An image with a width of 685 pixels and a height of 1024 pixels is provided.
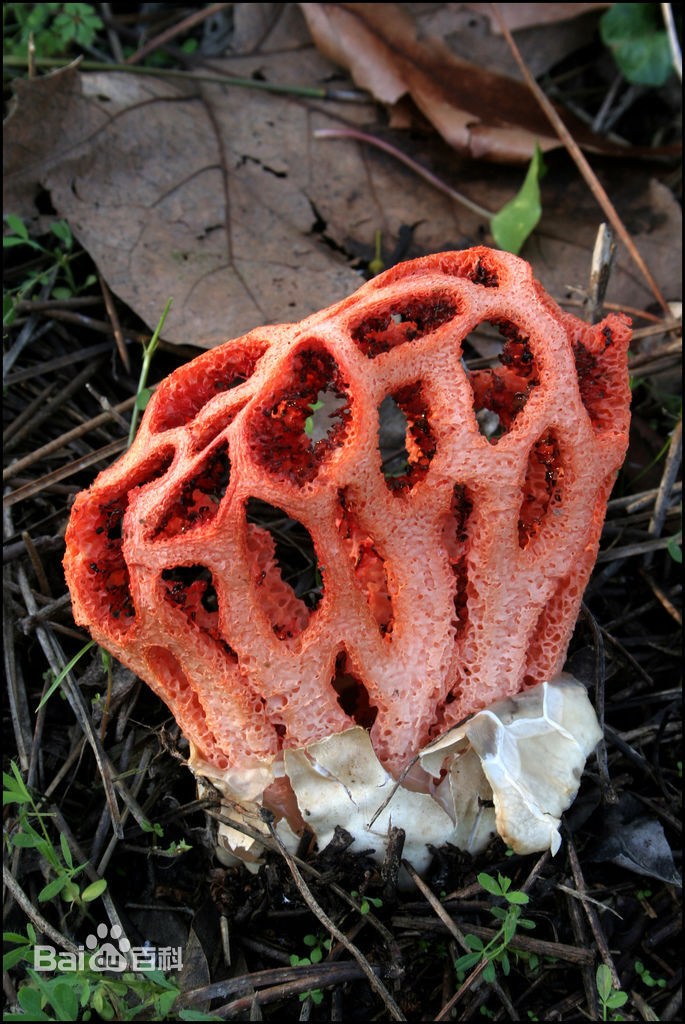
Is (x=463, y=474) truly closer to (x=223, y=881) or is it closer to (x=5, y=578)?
(x=223, y=881)

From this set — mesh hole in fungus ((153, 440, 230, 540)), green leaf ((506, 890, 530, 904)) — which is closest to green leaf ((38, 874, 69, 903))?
mesh hole in fungus ((153, 440, 230, 540))

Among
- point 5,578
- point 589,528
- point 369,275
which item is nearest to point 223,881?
point 5,578

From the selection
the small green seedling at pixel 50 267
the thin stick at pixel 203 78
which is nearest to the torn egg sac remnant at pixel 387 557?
the small green seedling at pixel 50 267

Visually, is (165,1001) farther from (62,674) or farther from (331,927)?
(62,674)

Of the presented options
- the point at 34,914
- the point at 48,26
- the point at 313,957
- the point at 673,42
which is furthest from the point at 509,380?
the point at 48,26

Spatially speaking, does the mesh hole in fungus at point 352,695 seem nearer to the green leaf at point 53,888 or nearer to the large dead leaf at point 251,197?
the green leaf at point 53,888

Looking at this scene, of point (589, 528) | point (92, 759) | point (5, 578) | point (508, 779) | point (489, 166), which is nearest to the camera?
point (508, 779)

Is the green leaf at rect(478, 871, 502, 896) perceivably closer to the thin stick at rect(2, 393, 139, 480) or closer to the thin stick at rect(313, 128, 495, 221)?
the thin stick at rect(2, 393, 139, 480)
